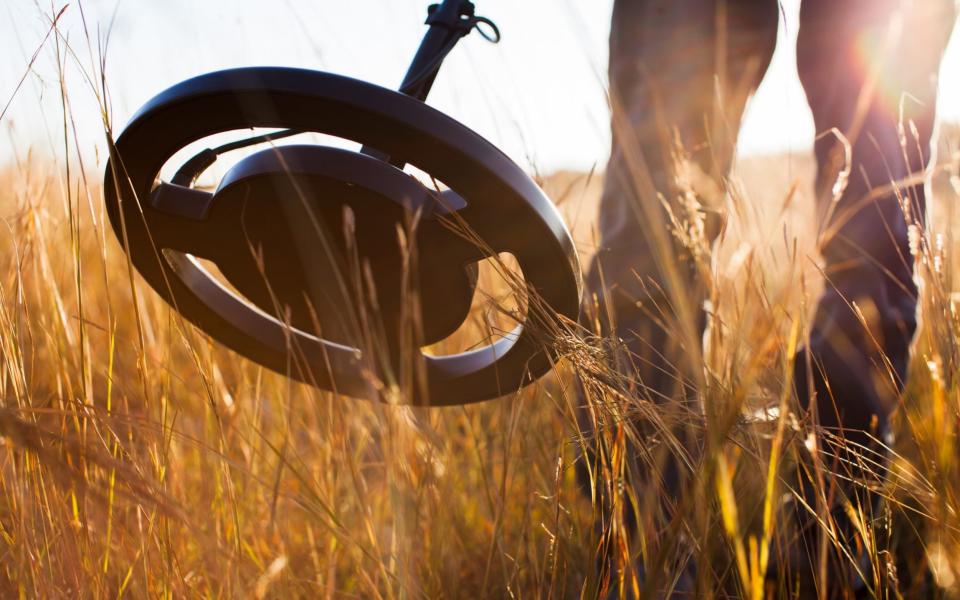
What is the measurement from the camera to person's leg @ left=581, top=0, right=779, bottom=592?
105cm

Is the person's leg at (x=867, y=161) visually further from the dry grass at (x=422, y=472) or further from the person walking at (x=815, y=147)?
the dry grass at (x=422, y=472)

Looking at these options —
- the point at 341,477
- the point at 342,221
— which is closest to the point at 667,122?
the point at 342,221

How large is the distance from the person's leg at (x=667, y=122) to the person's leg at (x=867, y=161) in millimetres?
148

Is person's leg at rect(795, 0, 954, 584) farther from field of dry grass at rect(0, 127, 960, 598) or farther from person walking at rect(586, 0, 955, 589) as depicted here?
field of dry grass at rect(0, 127, 960, 598)

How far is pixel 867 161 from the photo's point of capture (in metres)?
1.20

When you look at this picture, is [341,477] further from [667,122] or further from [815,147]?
[815,147]

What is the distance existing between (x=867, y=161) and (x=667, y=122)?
0.37m

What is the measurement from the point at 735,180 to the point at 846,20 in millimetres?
460

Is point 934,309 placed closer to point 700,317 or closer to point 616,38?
point 700,317

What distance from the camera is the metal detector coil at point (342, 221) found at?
71 cm

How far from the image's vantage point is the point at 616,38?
3.68ft

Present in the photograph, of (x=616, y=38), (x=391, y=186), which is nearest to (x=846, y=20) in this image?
(x=616, y=38)

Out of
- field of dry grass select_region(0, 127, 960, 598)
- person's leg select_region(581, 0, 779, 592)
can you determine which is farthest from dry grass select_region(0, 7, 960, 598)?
person's leg select_region(581, 0, 779, 592)

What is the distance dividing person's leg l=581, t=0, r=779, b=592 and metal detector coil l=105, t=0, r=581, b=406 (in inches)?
10.1
